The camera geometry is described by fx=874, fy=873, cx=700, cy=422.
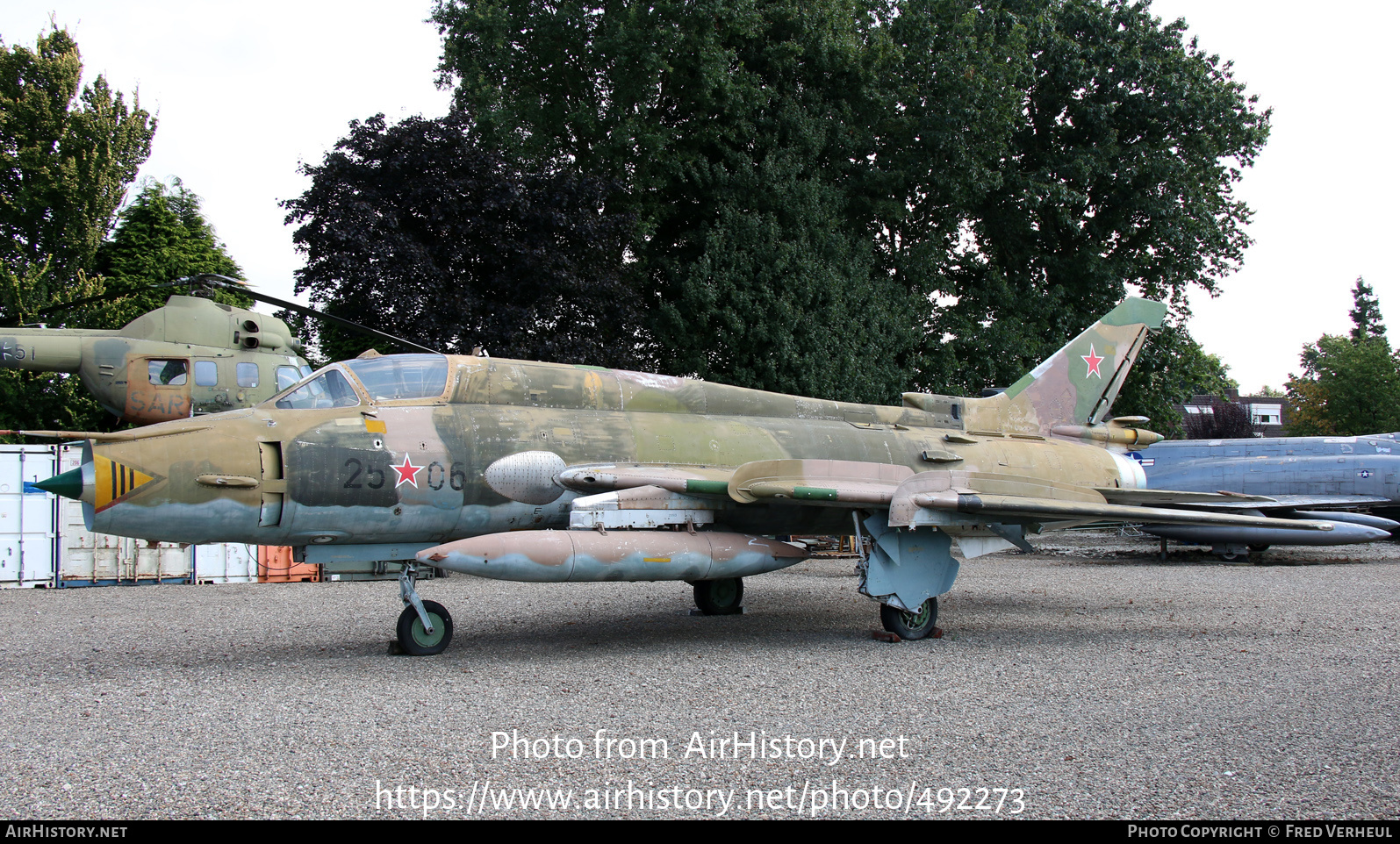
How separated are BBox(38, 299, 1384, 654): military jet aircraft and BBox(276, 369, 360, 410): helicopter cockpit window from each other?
0.02 meters

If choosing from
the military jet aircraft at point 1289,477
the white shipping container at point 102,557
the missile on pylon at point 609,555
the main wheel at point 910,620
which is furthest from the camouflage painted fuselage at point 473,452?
the military jet aircraft at point 1289,477

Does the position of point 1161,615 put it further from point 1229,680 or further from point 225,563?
point 225,563

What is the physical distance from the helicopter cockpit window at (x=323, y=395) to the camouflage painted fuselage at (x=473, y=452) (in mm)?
98

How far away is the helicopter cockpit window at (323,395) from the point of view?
25.3 ft

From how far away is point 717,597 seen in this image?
1061cm

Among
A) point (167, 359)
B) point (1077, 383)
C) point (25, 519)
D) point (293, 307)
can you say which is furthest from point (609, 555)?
point (25, 519)

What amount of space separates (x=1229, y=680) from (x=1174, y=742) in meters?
2.08

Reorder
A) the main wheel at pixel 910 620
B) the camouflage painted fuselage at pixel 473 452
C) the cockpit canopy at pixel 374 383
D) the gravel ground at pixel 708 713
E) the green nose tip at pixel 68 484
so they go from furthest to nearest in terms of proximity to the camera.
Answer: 1. the main wheel at pixel 910 620
2. the cockpit canopy at pixel 374 383
3. the camouflage painted fuselage at pixel 473 452
4. the green nose tip at pixel 68 484
5. the gravel ground at pixel 708 713

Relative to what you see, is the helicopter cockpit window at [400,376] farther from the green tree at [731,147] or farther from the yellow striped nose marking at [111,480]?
the green tree at [731,147]

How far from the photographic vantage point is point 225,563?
1509cm

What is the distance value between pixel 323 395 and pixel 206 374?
308 inches

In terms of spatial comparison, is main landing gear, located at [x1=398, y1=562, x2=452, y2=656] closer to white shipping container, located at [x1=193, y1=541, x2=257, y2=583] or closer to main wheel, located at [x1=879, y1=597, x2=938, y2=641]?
main wheel, located at [x1=879, y1=597, x2=938, y2=641]

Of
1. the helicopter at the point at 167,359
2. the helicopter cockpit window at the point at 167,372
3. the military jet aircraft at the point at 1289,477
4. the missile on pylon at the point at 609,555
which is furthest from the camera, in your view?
the military jet aircraft at the point at 1289,477

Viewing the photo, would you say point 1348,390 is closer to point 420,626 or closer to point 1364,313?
point 1364,313
